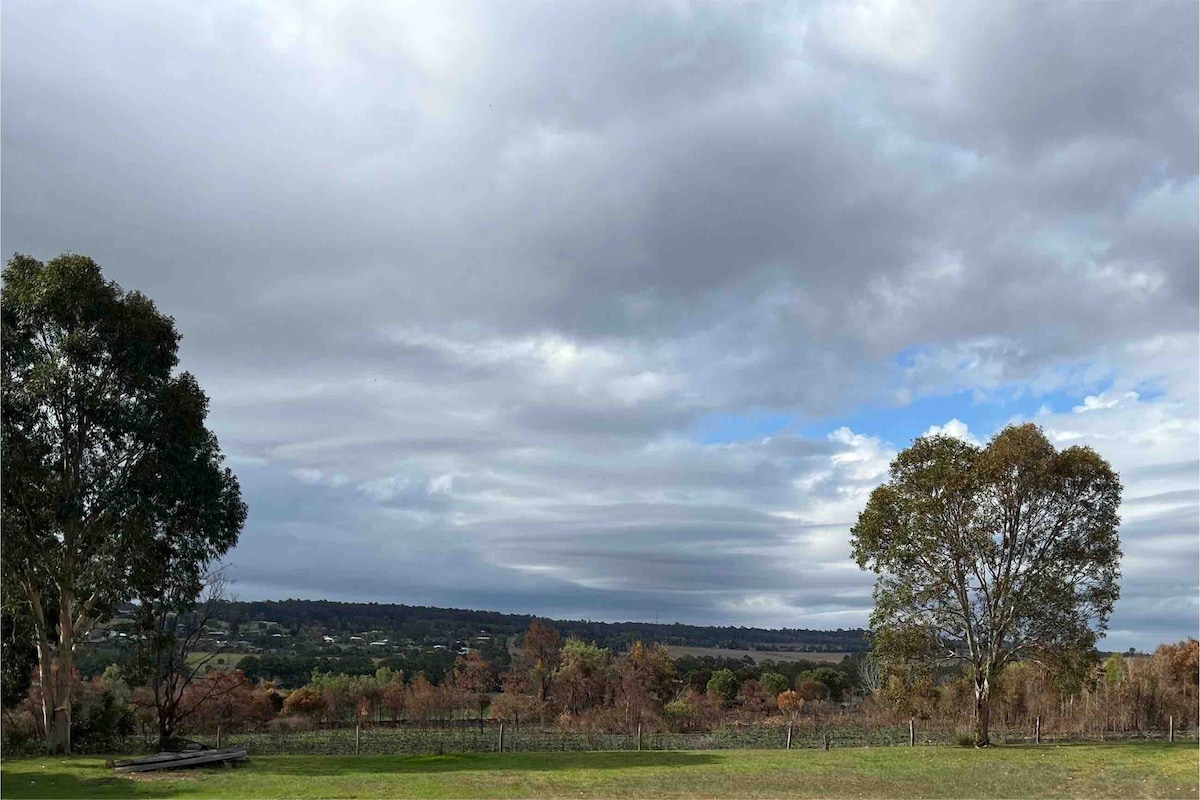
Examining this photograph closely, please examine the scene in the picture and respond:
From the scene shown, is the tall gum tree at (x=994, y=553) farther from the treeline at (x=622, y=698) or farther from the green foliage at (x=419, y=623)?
the green foliage at (x=419, y=623)

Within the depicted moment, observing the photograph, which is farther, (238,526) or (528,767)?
(238,526)

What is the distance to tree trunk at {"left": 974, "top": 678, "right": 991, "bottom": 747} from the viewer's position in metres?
35.7

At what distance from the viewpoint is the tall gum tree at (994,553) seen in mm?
36125

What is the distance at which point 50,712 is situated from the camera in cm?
2827

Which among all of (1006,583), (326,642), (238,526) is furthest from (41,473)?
(326,642)

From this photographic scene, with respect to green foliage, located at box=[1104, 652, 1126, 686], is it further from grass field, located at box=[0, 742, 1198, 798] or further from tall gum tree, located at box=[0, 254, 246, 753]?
tall gum tree, located at box=[0, 254, 246, 753]

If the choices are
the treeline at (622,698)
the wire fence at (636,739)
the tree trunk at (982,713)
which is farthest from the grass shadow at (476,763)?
the tree trunk at (982,713)

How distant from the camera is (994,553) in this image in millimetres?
36875

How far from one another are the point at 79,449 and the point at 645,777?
19.1 meters

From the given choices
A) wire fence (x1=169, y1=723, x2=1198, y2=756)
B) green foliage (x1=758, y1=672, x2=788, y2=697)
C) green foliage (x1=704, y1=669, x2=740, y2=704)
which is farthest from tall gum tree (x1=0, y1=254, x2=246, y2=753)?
green foliage (x1=758, y1=672, x2=788, y2=697)

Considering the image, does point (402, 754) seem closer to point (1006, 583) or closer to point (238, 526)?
point (238, 526)

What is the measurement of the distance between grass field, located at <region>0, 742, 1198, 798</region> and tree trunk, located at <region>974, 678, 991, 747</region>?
3767 mm

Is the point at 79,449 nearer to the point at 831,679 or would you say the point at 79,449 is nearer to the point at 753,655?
the point at 831,679

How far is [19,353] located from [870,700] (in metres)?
45.7
